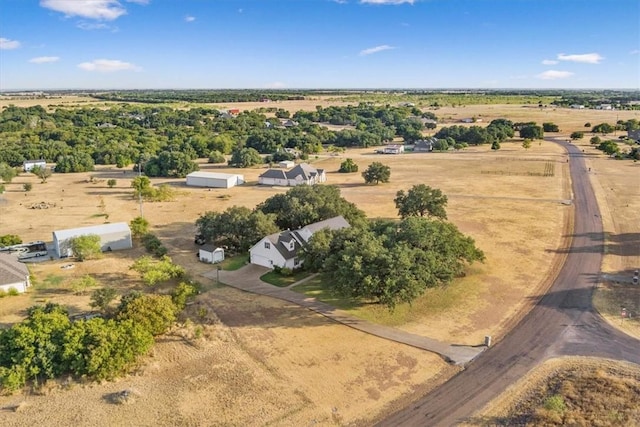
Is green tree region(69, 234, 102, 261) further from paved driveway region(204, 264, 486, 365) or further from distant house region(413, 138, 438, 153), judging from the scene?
distant house region(413, 138, 438, 153)

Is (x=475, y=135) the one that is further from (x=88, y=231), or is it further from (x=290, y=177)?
(x=88, y=231)

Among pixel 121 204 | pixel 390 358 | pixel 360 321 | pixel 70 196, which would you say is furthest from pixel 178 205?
pixel 390 358

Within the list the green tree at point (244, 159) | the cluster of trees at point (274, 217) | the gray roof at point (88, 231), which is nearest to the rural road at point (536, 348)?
the cluster of trees at point (274, 217)

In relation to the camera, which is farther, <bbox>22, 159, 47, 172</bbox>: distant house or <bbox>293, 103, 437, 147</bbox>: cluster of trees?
<bbox>293, 103, 437, 147</bbox>: cluster of trees

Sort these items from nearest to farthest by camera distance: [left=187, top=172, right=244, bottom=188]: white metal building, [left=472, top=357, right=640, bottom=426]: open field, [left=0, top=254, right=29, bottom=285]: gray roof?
[left=472, top=357, right=640, bottom=426]: open field → [left=0, top=254, right=29, bottom=285]: gray roof → [left=187, top=172, right=244, bottom=188]: white metal building

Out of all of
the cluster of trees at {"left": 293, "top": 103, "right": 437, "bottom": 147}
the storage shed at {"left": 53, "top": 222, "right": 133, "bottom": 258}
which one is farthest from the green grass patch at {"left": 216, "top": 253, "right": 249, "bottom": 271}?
the cluster of trees at {"left": 293, "top": 103, "right": 437, "bottom": 147}

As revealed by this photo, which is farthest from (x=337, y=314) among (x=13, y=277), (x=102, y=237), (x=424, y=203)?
(x=102, y=237)
